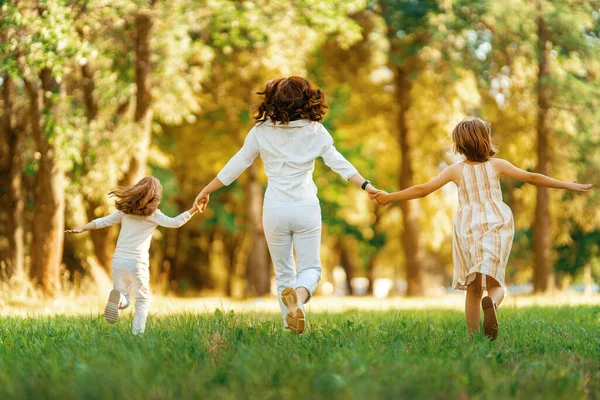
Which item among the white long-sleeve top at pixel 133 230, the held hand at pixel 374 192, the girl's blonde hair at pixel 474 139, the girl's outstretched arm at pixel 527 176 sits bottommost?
the white long-sleeve top at pixel 133 230

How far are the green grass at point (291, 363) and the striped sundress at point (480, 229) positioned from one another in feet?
1.73

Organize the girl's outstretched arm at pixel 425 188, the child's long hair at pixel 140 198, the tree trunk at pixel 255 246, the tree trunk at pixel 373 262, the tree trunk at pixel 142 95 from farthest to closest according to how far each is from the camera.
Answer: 1. the tree trunk at pixel 373 262
2. the tree trunk at pixel 255 246
3. the tree trunk at pixel 142 95
4. the child's long hair at pixel 140 198
5. the girl's outstretched arm at pixel 425 188

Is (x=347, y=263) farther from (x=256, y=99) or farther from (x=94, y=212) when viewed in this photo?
(x=94, y=212)

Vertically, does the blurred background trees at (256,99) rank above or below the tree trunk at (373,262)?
above

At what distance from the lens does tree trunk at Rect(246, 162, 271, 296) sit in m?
22.8

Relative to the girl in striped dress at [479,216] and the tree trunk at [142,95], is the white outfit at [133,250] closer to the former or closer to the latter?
the girl in striped dress at [479,216]

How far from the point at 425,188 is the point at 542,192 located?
15517mm

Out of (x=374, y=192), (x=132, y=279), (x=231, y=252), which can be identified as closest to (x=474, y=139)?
(x=374, y=192)

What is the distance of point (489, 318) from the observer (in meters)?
6.04

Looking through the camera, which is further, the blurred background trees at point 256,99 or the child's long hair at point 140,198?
the blurred background trees at point 256,99

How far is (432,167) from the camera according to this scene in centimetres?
2356

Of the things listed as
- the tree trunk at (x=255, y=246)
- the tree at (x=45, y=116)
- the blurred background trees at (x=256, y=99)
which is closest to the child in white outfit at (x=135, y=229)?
the blurred background trees at (x=256, y=99)

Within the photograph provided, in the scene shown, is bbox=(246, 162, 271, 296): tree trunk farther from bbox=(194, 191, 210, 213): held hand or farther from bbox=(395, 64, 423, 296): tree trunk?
bbox=(194, 191, 210, 213): held hand

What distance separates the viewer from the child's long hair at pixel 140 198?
23.4 ft
